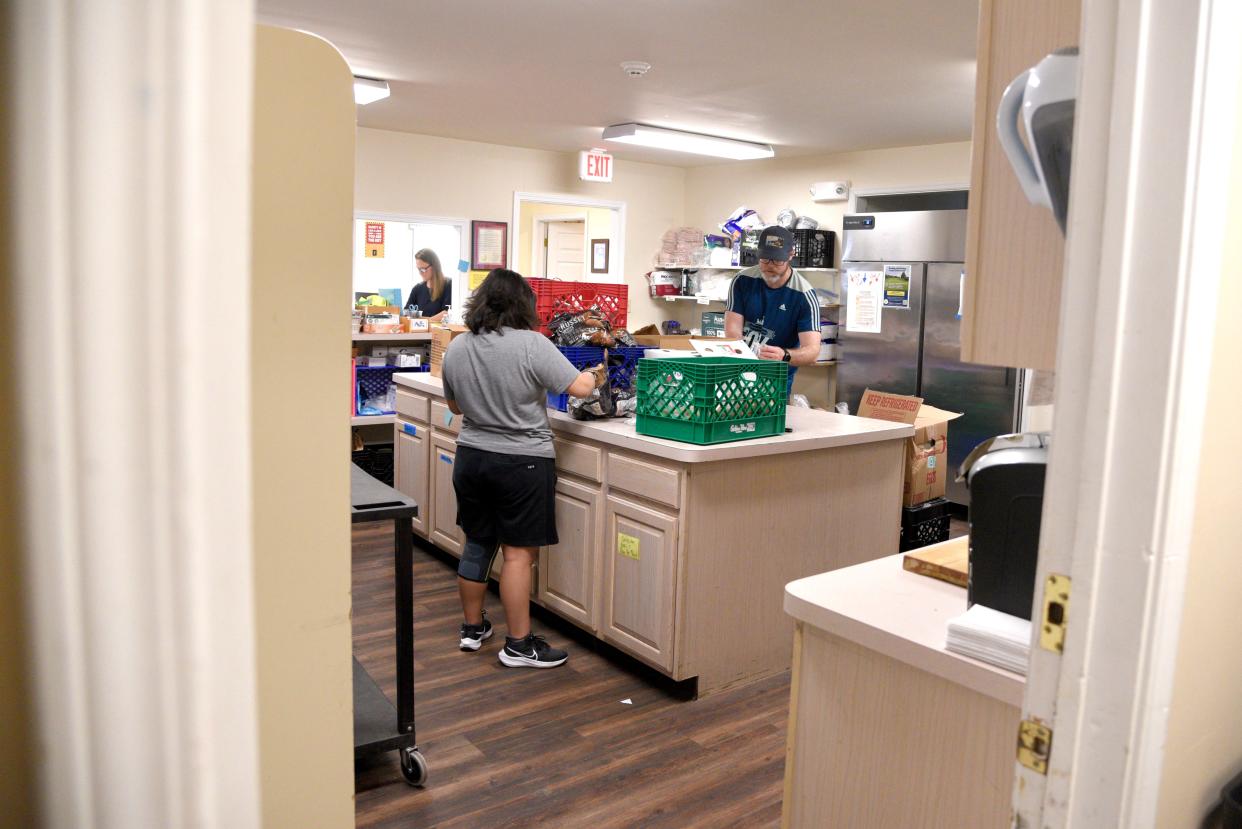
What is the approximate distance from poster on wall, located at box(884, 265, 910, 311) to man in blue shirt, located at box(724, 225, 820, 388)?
1.97 meters

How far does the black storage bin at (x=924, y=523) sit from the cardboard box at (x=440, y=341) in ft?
7.45

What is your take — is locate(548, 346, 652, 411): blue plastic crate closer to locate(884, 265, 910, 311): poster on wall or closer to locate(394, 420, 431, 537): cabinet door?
locate(394, 420, 431, 537): cabinet door

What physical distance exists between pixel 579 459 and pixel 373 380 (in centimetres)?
319

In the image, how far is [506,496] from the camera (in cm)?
340

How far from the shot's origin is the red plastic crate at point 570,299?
3855 mm

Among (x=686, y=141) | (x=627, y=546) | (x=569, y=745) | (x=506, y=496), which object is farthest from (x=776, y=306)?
(x=569, y=745)

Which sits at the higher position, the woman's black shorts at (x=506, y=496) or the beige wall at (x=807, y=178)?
the beige wall at (x=807, y=178)

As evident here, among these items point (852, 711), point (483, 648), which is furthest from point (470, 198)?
point (852, 711)

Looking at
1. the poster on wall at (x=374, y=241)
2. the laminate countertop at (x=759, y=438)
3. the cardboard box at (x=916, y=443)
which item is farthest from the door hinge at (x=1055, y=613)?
the poster on wall at (x=374, y=241)

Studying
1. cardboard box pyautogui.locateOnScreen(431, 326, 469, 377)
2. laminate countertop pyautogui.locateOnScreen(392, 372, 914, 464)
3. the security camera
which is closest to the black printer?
laminate countertop pyautogui.locateOnScreen(392, 372, 914, 464)

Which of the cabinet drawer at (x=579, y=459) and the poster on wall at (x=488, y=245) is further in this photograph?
the poster on wall at (x=488, y=245)

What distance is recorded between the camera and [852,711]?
1688mm

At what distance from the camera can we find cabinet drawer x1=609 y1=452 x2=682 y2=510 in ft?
10.2

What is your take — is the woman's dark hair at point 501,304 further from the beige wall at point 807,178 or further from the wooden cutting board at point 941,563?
the beige wall at point 807,178
